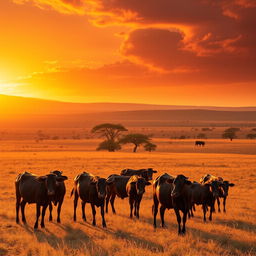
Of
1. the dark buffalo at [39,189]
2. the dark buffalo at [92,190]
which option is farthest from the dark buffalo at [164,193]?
the dark buffalo at [39,189]

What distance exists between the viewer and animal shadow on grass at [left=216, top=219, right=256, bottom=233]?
12873mm

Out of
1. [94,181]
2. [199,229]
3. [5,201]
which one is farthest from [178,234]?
[5,201]

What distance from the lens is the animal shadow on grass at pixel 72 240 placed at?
10.1m

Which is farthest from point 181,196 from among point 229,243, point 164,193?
point 229,243

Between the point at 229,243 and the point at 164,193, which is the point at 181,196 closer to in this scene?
the point at 164,193

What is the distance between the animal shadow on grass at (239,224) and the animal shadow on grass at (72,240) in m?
5.77

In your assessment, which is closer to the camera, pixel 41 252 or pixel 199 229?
pixel 41 252

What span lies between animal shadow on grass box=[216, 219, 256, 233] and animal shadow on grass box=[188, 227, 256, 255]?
1585 millimetres

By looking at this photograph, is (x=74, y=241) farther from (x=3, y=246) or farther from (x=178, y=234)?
(x=178, y=234)

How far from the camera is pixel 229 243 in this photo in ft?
36.2

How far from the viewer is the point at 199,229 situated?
41.7 ft

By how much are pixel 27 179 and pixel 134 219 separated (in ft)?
15.6

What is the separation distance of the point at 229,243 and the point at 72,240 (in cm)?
524

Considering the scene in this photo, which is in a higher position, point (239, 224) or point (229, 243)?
point (229, 243)
